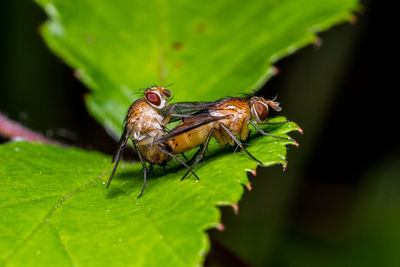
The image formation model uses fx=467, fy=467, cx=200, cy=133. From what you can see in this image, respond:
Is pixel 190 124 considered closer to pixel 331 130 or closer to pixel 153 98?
pixel 153 98

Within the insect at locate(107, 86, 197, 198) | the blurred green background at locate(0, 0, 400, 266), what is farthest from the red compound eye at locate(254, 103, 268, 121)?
the blurred green background at locate(0, 0, 400, 266)

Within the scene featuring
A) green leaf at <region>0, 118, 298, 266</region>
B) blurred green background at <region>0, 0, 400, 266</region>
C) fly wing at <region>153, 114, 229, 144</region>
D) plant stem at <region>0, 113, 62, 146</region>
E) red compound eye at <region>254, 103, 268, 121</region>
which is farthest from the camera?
blurred green background at <region>0, 0, 400, 266</region>

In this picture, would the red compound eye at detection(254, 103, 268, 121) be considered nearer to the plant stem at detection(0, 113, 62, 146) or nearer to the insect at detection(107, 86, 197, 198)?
the insect at detection(107, 86, 197, 198)

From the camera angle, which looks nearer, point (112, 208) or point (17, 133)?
point (112, 208)

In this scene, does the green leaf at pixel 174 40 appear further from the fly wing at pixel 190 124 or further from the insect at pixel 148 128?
the insect at pixel 148 128

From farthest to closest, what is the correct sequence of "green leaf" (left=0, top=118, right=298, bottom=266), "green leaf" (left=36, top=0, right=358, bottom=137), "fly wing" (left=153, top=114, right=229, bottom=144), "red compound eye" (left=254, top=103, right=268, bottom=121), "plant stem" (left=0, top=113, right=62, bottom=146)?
"green leaf" (left=36, top=0, right=358, bottom=137) < "plant stem" (left=0, top=113, right=62, bottom=146) < "red compound eye" (left=254, top=103, right=268, bottom=121) < "fly wing" (left=153, top=114, right=229, bottom=144) < "green leaf" (left=0, top=118, right=298, bottom=266)

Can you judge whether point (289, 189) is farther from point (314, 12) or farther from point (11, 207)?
point (11, 207)

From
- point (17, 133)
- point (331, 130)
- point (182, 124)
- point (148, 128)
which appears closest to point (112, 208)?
point (148, 128)
